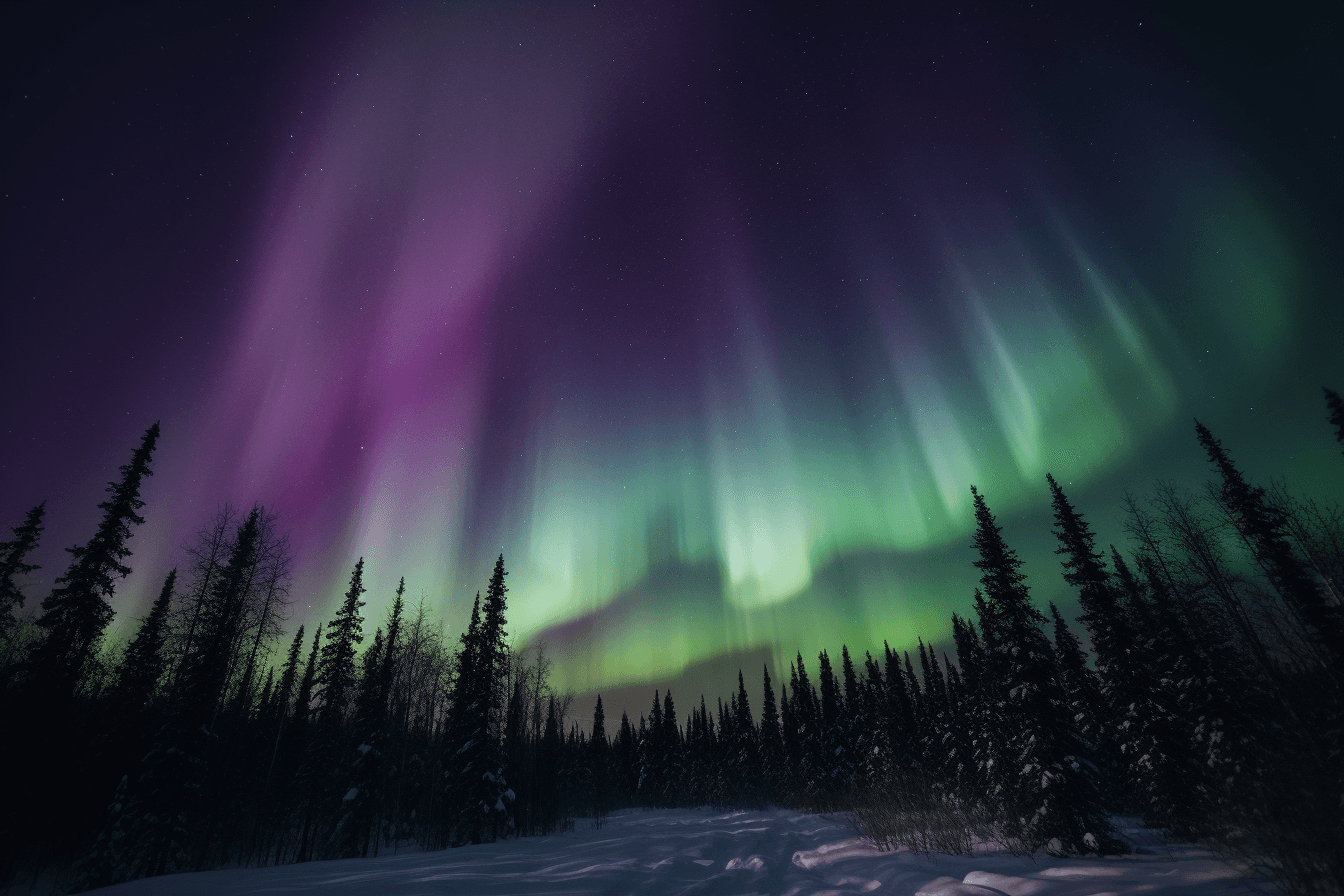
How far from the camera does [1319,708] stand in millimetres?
18438

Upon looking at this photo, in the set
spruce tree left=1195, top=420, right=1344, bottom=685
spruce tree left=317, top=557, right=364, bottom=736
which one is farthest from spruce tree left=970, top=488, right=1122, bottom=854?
spruce tree left=317, top=557, right=364, bottom=736

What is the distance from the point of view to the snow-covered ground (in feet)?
25.6

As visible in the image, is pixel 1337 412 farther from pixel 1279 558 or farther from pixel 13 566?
pixel 13 566

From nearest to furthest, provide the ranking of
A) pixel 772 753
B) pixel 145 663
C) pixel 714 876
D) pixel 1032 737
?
pixel 714 876 → pixel 1032 737 → pixel 145 663 → pixel 772 753

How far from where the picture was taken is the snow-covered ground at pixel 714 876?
780cm

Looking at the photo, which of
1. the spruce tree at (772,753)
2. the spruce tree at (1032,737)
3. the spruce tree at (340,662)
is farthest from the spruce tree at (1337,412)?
the spruce tree at (772,753)

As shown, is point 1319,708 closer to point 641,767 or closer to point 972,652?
point 972,652

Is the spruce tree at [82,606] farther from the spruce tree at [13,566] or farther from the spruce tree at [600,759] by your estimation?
the spruce tree at [600,759]

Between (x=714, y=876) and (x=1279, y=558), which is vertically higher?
(x=1279, y=558)

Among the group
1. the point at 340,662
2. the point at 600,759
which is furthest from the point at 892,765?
the point at 600,759

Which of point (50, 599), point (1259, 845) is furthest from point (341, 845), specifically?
point (1259, 845)

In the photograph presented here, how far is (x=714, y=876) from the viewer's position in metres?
13.6

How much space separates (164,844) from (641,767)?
275 ft

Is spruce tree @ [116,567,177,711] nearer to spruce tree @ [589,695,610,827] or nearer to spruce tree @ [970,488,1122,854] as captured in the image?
spruce tree @ [970,488,1122,854]
